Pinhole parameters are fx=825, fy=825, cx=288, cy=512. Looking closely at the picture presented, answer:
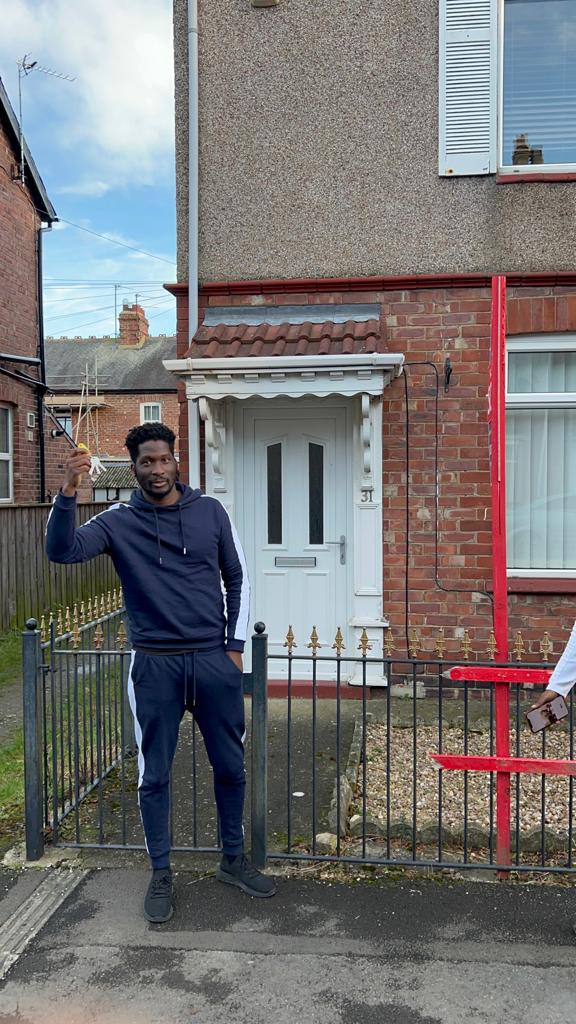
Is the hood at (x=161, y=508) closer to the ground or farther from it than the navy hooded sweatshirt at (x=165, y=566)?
farther from it

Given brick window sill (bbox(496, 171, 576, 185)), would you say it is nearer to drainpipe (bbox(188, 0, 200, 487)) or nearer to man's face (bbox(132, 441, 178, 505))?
drainpipe (bbox(188, 0, 200, 487))

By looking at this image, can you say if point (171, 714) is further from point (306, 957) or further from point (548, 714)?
point (548, 714)

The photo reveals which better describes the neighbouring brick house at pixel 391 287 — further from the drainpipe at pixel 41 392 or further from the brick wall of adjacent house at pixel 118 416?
the brick wall of adjacent house at pixel 118 416

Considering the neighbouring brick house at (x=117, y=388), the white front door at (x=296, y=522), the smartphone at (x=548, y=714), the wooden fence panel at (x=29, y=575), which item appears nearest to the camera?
the smartphone at (x=548, y=714)

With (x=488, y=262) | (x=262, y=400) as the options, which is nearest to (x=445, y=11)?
(x=488, y=262)

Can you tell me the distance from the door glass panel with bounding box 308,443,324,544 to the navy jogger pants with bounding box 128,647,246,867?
3204 mm

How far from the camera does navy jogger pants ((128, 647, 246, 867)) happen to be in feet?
11.4

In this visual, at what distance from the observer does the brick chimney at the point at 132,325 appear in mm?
32184

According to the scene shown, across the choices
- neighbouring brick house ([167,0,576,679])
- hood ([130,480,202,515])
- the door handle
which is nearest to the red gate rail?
hood ([130,480,202,515])

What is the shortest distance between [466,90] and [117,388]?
82.5 ft

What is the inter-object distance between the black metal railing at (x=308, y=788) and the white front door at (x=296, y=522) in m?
1.14

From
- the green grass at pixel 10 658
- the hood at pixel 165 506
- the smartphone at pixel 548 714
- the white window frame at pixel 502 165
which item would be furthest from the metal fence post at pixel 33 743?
the white window frame at pixel 502 165

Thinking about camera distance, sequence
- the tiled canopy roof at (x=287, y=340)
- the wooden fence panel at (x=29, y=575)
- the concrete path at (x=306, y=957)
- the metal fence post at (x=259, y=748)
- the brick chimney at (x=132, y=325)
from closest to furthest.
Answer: the concrete path at (x=306, y=957), the metal fence post at (x=259, y=748), the tiled canopy roof at (x=287, y=340), the wooden fence panel at (x=29, y=575), the brick chimney at (x=132, y=325)

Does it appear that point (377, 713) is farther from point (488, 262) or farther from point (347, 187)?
A: point (347, 187)
